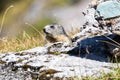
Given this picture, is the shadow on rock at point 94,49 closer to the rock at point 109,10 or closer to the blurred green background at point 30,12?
the rock at point 109,10

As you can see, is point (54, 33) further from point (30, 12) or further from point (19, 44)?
point (30, 12)

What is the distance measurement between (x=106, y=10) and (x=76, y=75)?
1568 mm

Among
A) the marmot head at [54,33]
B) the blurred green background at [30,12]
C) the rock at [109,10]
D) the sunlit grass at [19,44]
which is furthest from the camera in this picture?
the blurred green background at [30,12]

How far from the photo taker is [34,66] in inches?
364

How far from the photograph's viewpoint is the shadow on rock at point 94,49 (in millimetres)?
9305

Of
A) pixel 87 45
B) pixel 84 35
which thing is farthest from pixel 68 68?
pixel 84 35

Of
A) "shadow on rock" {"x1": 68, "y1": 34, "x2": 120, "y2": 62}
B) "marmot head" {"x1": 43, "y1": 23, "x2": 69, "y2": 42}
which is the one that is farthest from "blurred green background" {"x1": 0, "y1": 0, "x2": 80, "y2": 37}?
"shadow on rock" {"x1": 68, "y1": 34, "x2": 120, "y2": 62}

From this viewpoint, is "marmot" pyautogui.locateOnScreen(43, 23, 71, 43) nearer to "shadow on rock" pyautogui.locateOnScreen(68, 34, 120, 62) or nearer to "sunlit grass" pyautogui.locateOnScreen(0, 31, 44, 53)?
"sunlit grass" pyautogui.locateOnScreen(0, 31, 44, 53)

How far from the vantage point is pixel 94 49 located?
960 cm

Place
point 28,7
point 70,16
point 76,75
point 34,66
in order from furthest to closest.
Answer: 1. point 28,7
2. point 70,16
3. point 34,66
4. point 76,75

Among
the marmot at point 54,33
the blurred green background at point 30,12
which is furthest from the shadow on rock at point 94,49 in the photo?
the blurred green background at point 30,12

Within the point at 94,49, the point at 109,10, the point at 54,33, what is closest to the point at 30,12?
the point at 54,33

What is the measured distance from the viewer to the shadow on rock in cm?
930

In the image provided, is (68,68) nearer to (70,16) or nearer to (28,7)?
(70,16)
